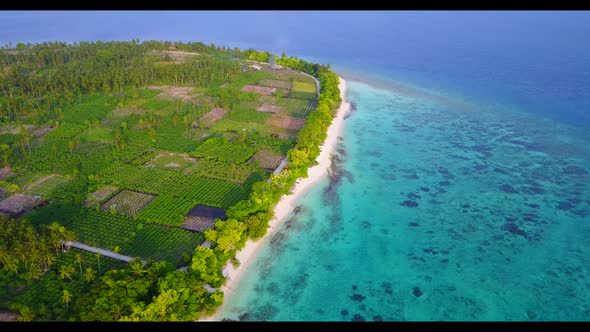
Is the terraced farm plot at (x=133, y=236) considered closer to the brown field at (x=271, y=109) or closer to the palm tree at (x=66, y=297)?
the palm tree at (x=66, y=297)

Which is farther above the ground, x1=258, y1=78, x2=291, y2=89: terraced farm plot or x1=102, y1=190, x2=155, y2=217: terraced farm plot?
x1=258, y1=78, x2=291, y2=89: terraced farm plot

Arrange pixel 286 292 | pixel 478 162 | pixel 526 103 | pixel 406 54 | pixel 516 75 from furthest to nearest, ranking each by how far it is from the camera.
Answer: pixel 406 54, pixel 516 75, pixel 526 103, pixel 478 162, pixel 286 292

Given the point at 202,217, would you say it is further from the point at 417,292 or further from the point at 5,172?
the point at 5,172

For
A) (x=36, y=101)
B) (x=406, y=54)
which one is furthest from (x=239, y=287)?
(x=406, y=54)

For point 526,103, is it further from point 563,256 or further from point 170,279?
point 170,279

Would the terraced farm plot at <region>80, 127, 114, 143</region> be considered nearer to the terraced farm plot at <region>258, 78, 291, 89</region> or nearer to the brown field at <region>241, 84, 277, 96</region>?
the brown field at <region>241, 84, 277, 96</region>

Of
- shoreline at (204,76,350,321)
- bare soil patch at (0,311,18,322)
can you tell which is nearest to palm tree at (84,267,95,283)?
bare soil patch at (0,311,18,322)

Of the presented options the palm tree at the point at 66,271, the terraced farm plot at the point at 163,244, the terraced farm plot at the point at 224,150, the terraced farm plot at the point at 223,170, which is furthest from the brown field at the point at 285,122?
the palm tree at the point at 66,271
